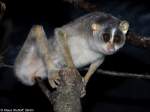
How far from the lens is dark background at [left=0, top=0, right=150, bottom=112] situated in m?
6.00

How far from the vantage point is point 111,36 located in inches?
135

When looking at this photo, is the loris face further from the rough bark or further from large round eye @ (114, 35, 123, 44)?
the rough bark

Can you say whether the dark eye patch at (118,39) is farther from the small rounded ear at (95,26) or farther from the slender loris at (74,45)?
the small rounded ear at (95,26)

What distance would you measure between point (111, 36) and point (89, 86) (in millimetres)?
3493

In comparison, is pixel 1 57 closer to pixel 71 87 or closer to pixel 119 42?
pixel 119 42

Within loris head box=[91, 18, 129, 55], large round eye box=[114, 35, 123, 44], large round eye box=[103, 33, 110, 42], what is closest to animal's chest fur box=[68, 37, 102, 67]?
loris head box=[91, 18, 129, 55]

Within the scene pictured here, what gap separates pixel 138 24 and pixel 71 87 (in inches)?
99.1

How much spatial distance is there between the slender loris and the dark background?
5.63 feet

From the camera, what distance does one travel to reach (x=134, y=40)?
10.2 ft

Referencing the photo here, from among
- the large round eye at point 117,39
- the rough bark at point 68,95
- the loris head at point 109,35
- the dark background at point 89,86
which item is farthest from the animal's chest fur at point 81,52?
the dark background at point 89,86

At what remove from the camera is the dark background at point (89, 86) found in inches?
236

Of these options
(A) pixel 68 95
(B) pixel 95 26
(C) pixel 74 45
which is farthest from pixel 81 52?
(A) pixel 68 95

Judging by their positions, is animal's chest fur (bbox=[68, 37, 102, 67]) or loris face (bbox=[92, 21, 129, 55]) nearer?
loris face (bbox=[92, 21, 129, 55])

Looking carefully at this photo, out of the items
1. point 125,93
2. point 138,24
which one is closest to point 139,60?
point 125,93
